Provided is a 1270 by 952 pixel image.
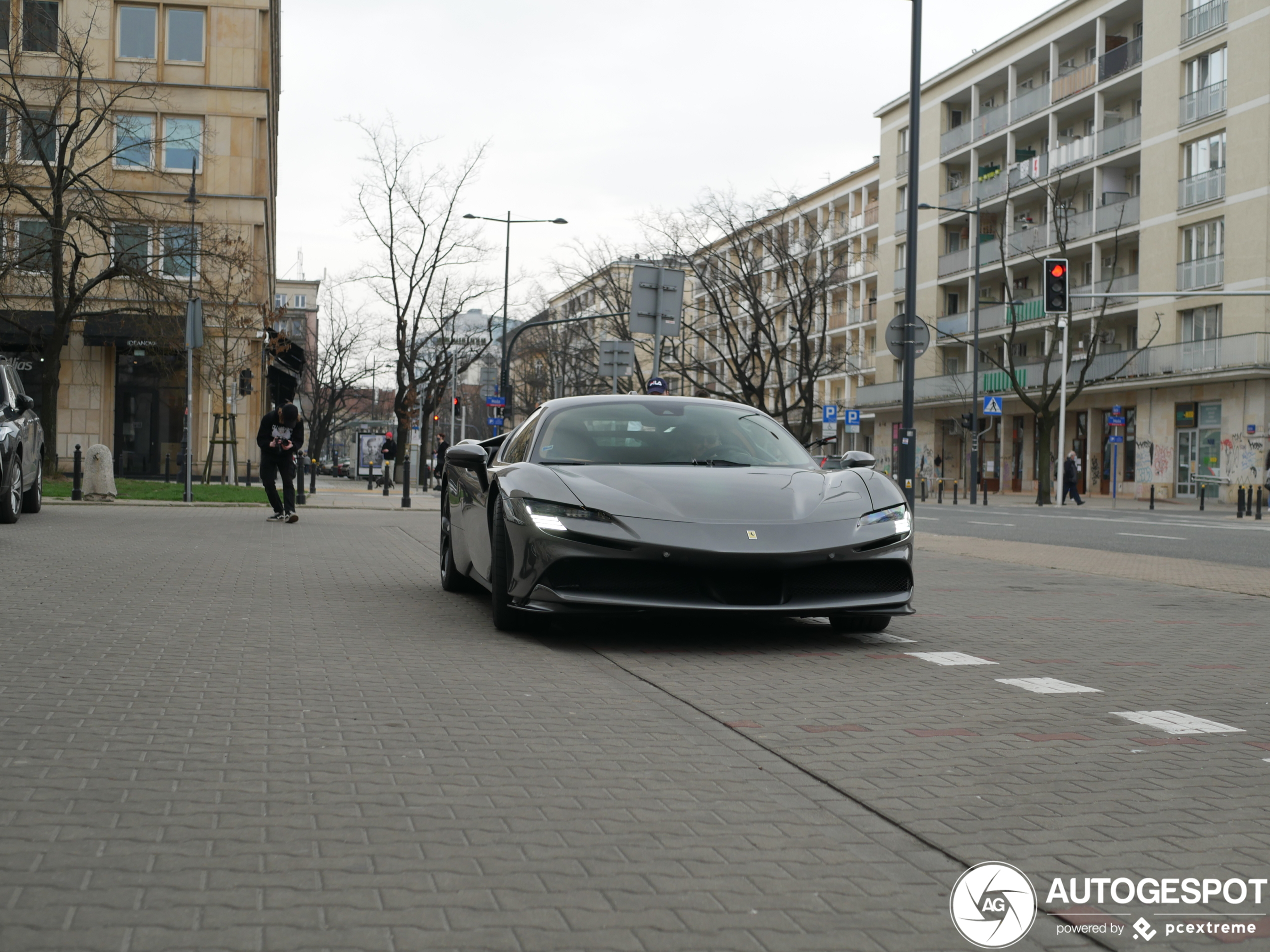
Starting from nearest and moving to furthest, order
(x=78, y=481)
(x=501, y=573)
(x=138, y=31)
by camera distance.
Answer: (x=501, y=573) → (x=78, y=481) → (x=138, y=31)

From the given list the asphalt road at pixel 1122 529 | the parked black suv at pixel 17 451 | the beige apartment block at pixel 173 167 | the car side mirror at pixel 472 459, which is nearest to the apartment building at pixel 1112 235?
the asphalt road at pixel 1122 529

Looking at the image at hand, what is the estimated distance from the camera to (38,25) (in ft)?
122

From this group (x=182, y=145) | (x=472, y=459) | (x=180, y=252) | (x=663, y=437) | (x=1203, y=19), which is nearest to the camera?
(x=663, y=437)

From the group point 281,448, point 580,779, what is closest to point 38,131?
point 281,448

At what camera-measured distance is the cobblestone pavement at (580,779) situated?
2.90m

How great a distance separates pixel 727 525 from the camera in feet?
21.9

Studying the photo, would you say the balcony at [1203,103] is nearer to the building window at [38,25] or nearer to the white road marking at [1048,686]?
the building window at [38,25]

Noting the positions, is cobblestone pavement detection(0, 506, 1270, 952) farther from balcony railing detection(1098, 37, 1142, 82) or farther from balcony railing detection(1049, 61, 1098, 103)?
balcony railing detection(1049, 61, 1098, 103)

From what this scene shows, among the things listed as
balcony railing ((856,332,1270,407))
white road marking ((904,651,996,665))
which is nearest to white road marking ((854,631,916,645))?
white road marking ((904,651,996,665))

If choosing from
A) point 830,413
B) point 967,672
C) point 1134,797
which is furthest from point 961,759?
point 830,413

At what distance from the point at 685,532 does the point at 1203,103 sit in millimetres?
45575

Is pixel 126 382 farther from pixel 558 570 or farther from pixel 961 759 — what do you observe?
pixel 961 759

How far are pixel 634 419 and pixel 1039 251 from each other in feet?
164

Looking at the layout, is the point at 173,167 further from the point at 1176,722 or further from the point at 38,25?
the point at 1176,722
